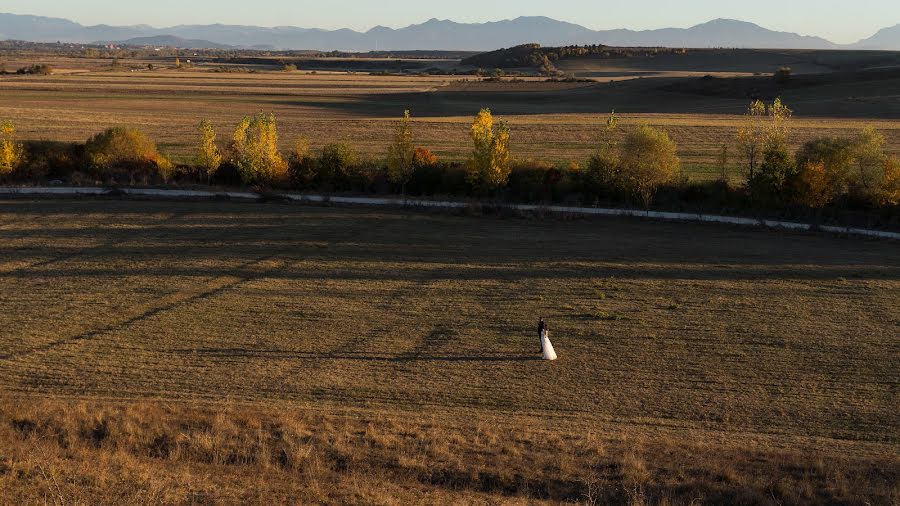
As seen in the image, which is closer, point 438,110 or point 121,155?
point 121,155

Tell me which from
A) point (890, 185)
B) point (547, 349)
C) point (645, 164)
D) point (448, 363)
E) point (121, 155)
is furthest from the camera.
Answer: point (121, 155)

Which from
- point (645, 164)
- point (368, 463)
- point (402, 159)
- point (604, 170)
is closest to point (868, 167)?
point (645, 164)

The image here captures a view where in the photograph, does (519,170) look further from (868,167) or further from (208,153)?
(208,153)

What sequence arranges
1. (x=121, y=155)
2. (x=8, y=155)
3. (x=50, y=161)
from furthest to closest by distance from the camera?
(x=50, y=161) < (x=121, y=155) < (x=8, y=155)

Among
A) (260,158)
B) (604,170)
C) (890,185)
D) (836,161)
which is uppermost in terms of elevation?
(836,161)

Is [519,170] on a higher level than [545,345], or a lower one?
higher

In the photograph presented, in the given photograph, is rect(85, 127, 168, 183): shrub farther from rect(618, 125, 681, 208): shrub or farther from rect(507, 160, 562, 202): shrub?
rect(618, 125, 681, 208): shrub

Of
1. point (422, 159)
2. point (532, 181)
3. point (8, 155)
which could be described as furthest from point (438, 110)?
point (8, 155)
